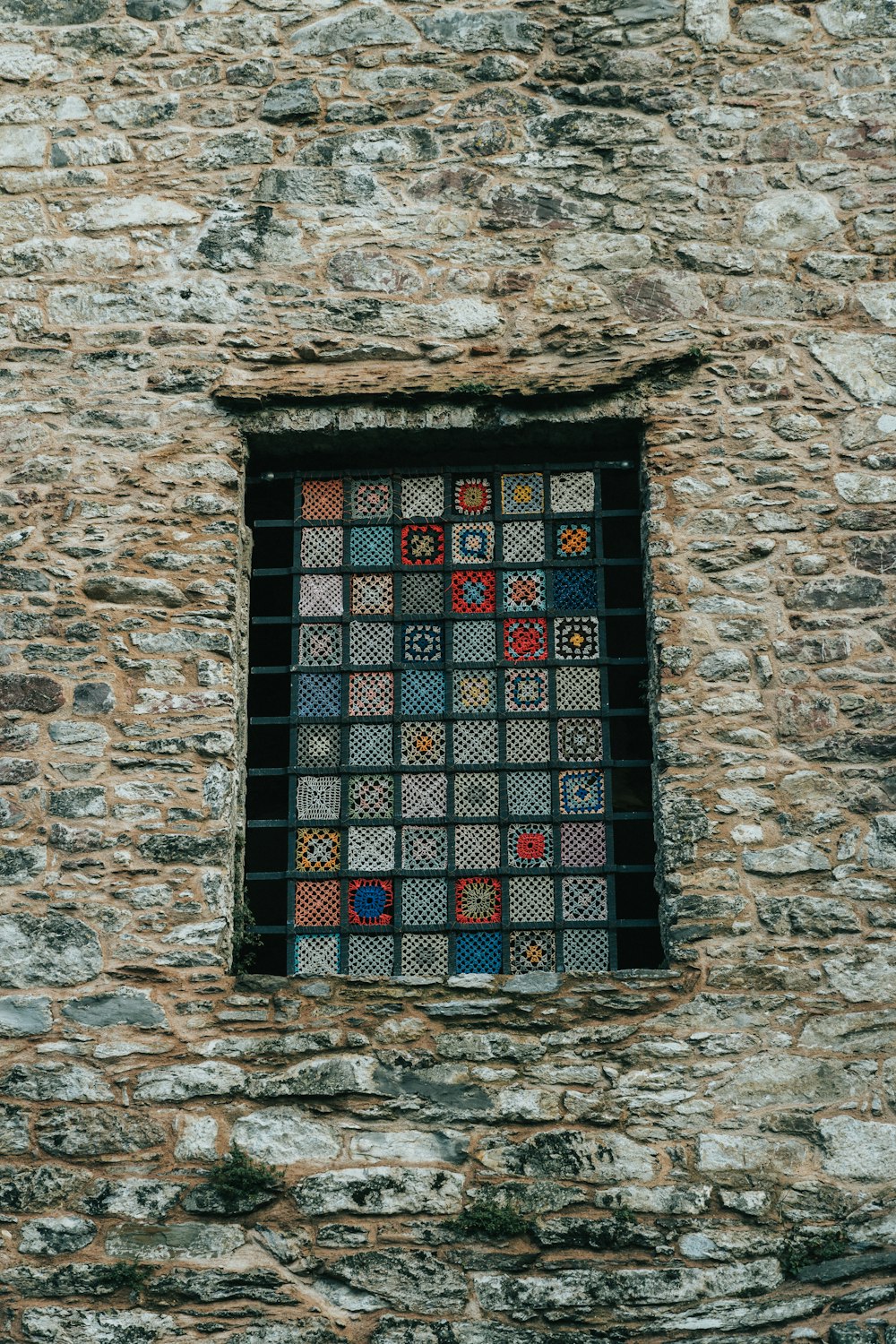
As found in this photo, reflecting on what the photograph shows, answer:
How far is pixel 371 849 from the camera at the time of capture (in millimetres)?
4938

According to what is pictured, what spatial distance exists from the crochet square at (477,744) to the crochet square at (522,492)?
0.75 m

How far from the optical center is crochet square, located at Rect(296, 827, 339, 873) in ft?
16.2

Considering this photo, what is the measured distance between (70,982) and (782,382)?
2917 mm

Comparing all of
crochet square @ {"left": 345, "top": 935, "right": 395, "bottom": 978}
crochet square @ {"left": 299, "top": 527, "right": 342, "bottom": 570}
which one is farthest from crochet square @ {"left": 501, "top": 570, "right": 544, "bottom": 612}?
crochet square @ {"left": 345, "top": 935, "right": 395, "bottom": 978}

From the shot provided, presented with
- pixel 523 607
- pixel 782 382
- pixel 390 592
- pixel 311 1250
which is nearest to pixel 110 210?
pixel 390 592

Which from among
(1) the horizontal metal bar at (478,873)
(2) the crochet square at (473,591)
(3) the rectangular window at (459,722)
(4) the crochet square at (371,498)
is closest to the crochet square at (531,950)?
(3) the rectangular window at (459,722)

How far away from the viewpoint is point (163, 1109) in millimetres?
4539

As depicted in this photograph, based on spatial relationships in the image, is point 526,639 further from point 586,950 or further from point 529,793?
point 586,950

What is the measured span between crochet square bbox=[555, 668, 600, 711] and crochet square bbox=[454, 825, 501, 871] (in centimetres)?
47

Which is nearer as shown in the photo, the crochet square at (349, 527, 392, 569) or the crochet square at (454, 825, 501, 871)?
the crochet square at (454, 825, 501, 871)

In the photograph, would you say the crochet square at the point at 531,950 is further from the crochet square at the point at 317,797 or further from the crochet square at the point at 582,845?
the crochet square at the point at 317,797

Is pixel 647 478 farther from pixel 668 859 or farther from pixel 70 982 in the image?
pixel 70 982

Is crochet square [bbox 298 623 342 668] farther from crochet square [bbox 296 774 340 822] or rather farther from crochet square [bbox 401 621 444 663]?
crochet square [bbox 296 774 340 822]

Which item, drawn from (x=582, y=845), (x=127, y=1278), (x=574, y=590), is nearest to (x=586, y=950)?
(x=582, y=845)
